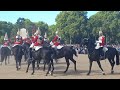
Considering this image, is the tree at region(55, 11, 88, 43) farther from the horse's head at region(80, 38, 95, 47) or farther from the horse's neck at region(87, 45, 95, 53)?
the horse's neck at region(87, 45, 95, 53)

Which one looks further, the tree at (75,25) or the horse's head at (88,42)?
the tree at (75,25)

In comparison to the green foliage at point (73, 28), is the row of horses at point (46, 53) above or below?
below

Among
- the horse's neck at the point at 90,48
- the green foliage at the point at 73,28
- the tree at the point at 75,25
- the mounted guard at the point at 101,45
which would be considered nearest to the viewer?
the mounted guard at the point at 101,45

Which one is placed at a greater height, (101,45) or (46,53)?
(101,45)

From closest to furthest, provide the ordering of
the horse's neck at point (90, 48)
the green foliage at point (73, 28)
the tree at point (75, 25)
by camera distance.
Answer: the horse's neck at point (90, 48)
the tree at point (75, 25)
the green foliage at point (73, 28)

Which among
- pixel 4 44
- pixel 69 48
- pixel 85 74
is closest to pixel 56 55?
pixel 69 48

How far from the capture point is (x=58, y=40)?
13633mm

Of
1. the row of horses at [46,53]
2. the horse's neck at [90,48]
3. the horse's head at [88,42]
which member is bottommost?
the row of horses at [46,53]

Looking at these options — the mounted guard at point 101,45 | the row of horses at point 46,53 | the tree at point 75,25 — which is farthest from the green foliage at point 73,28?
the row of horses at point 46,53

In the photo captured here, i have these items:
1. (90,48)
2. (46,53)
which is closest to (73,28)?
(90,48)

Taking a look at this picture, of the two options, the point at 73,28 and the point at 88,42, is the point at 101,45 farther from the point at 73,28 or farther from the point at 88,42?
the point at 73,28

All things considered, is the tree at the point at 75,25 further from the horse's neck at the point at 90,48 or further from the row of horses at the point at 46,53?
the horse's neck at the point at 90,48
